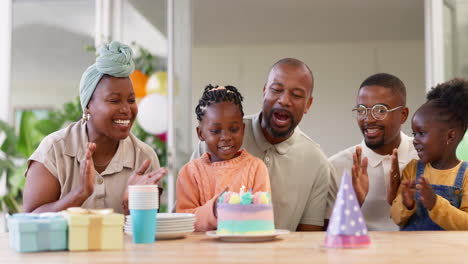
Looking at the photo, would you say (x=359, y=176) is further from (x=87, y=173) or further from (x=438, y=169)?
(x=87, y=173)

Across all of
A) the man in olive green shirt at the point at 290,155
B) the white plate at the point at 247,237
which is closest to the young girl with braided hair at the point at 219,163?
the man in olive green shirt at the point at 290,155

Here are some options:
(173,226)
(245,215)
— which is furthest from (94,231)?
(245,215)

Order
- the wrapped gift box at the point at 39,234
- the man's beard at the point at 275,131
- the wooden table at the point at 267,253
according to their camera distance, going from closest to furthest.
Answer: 1. the wooden table at the point at 267,253
2. the wrapped gift box at the point at 39,234
3. the man's beard at the point at 275,131

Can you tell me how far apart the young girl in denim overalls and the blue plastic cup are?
3.33 feet

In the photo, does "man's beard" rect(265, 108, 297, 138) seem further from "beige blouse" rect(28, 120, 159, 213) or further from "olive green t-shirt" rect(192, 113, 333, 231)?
"beige blouse" rect(28, 120, 159, 213)

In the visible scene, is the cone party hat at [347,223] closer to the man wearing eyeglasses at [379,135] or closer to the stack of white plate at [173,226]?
the stack of white plate at [173,226]

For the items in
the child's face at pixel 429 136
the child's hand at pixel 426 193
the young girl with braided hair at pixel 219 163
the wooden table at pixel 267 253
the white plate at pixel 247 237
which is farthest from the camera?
the child's face at pixel 429 136

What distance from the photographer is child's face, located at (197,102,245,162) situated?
2318 mm

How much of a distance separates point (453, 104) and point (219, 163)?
41.9 inches

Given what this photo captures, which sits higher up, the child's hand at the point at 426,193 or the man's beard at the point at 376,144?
the man's beard at the point at 376,144

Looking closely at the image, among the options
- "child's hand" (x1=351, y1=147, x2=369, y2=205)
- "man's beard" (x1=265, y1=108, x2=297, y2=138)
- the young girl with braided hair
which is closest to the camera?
the young girl with braided hair

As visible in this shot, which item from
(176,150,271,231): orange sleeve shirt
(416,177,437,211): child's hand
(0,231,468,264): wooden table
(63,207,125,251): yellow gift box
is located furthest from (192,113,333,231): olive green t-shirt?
(63,207,125,251): yellow gift box

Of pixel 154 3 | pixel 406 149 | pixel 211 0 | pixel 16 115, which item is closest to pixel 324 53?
pixel 211 0

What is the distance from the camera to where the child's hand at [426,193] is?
2137 mm
